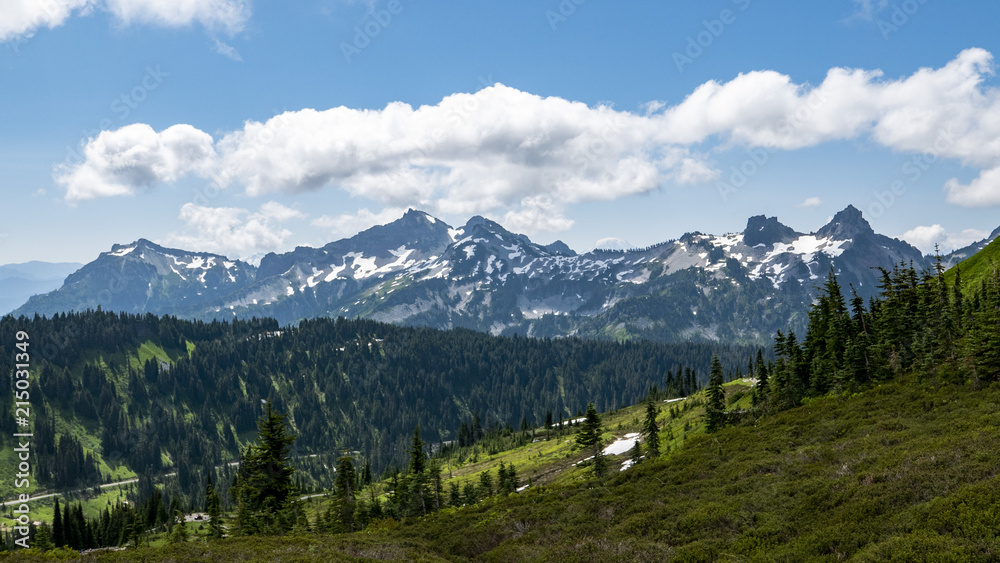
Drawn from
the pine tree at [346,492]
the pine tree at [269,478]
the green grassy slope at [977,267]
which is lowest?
the pine tree at [346,492]

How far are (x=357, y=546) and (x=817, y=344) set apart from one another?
76.1 metres

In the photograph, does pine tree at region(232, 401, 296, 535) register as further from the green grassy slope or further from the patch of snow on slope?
the green grassy slope

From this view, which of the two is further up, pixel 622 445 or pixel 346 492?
pixel 346 492

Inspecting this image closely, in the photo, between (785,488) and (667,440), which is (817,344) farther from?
(785,488)

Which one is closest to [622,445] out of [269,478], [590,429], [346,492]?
[590,429]

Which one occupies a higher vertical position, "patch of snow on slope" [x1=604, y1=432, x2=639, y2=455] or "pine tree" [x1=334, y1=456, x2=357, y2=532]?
"pine tree" [x1=334, y1=456, x2=357, y2=532]

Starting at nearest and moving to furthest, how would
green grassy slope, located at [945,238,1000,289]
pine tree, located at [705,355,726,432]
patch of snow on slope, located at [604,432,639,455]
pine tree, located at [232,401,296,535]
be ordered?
1. pine tree, located at [232,401,296,535]
2. pine tree, located at [705,355,726,432]
3. green grassy slope, located at [945,238,1000,289]
4. patch of snow on slope, located at [604,432,639,455]

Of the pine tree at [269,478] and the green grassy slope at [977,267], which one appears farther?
the green grassy slope at [977,267]

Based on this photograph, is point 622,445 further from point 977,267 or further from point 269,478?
point 977,267

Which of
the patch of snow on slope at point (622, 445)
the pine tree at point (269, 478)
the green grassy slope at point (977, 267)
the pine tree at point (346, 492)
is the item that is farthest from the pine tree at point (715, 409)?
the pine tree at point (269, 478)

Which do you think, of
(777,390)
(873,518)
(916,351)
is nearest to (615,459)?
(777,390)

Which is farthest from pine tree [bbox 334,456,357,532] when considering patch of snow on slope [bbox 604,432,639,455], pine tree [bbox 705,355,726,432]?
patch of snow on slope [bbox 604,432,639,455]

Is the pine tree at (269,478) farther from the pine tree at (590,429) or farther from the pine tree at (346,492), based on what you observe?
the pine tree at (590,429)

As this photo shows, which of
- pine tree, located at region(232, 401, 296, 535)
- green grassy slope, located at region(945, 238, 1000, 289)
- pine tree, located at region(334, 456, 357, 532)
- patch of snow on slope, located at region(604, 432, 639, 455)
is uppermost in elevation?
green grassy slope, located at region(945, 238, 1000, 289)
